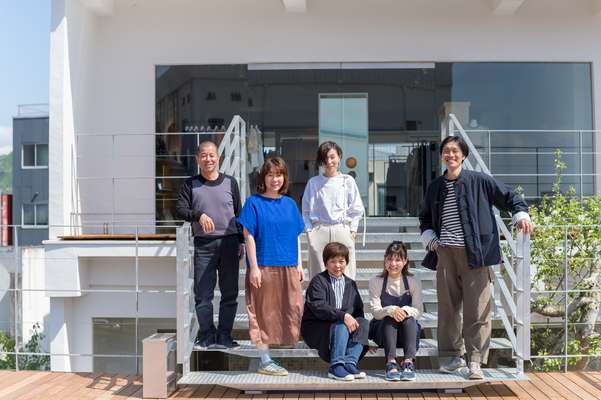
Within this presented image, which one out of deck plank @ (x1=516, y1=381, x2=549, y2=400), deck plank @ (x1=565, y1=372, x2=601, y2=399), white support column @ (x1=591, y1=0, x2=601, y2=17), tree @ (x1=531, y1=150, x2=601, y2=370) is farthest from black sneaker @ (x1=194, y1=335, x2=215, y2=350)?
white support column @ (x1=591, y1=0, x2=601, y2=17)

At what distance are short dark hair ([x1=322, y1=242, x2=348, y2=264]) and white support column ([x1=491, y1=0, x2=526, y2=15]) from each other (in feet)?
13.1

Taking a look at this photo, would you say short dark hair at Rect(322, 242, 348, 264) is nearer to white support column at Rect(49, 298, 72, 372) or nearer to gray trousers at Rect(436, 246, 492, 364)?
gray trousers at Rect(436, 246, 492, 364)

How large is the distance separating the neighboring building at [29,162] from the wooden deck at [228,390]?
50.4 feet

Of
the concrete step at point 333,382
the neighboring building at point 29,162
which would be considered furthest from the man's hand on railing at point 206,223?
the neighboring building at point 29,162

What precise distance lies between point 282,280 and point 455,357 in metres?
1.03

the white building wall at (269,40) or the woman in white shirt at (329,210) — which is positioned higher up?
the white building wall at (269,40)

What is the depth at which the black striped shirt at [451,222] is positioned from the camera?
3.48 metres

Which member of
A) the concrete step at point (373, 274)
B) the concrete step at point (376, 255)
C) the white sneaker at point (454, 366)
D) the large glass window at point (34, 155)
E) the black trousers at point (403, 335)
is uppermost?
the large glass window at point (34, 155)

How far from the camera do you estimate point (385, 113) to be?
7.07m

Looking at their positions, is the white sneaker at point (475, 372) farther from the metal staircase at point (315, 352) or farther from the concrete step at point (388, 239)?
the concrete step at point (388, 239)

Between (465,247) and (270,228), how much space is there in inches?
40.4

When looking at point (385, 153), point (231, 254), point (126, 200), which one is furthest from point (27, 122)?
point (231, 254)

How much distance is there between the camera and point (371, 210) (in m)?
6.98

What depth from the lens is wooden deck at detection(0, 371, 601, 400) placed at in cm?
344
